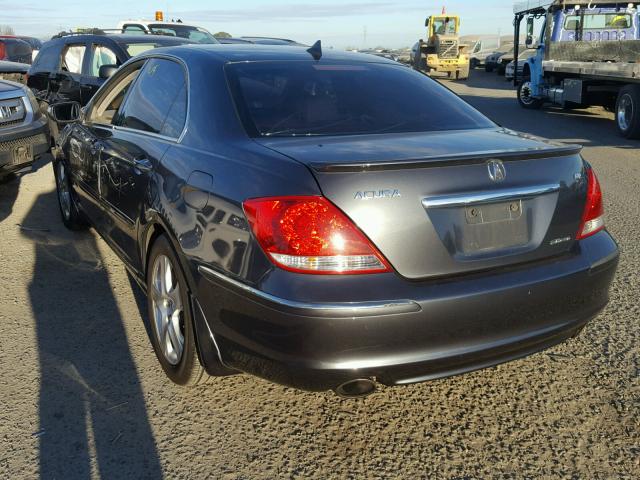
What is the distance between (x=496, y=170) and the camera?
2.45m

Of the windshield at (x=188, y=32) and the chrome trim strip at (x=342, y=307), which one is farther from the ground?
the windshield at (x=188, y=32)

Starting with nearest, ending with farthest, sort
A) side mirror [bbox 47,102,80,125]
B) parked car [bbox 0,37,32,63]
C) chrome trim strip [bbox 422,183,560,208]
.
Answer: chrome trim strip [bbox 422,183,560,208], side mirror [bbox 47,102,80,125], parked car [bbox 0,37,32,63]

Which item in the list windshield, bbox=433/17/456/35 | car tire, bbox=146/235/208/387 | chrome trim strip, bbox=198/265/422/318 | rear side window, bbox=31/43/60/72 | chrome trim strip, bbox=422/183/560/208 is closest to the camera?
chrome trim strip, bbox=198/265/422/318

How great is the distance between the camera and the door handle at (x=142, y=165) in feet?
10.7

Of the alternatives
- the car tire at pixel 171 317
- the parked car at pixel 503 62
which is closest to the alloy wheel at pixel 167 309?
the car tire at pixel 171 317

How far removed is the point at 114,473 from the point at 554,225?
2.01 metres

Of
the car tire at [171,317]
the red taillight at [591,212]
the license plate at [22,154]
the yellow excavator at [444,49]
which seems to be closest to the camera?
the red taillight at [591,212]

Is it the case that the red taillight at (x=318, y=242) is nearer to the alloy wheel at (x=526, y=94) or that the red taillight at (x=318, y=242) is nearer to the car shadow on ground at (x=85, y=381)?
the car shadow on ground at (x=85, y=381)

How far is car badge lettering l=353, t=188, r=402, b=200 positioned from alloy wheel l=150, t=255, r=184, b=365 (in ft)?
3.59

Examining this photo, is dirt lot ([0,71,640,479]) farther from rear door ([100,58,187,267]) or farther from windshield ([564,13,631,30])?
windshield ([564,13,631,30])

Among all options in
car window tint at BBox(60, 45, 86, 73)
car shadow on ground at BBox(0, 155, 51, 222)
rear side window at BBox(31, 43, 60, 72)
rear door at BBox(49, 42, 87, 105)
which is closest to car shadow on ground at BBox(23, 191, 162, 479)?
car shadow on ground at BBox(0, 155, 51, 222)

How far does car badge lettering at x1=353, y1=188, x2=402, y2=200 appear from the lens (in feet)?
7.45

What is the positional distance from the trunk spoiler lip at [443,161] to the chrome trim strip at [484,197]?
0.12 m

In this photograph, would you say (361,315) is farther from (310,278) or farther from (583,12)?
(583,12)
